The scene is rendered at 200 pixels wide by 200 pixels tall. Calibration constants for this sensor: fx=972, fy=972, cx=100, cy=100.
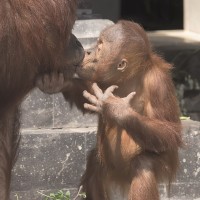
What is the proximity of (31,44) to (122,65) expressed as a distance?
105 cm

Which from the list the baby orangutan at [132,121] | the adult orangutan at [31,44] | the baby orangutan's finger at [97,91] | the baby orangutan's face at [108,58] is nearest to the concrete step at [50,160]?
the baby orangutan at [132,121]

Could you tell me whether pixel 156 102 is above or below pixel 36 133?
above

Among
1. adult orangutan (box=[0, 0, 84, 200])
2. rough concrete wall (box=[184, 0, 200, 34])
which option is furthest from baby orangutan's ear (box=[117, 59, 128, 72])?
rough concrete wall (box=[184, 0, 200, 34])

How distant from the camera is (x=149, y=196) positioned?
15.5ft

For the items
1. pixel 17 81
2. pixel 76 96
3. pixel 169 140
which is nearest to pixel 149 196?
pixel 169 140

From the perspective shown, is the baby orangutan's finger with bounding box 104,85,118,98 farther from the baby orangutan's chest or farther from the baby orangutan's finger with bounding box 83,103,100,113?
the baby orangutan's chest

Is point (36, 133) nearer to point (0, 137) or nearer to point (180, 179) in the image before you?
point (180, 179)

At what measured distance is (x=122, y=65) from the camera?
16.1 feet

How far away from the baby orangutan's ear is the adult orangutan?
0.77 meters

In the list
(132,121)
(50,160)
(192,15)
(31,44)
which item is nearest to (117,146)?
(132,121)

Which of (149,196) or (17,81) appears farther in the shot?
(149,196)

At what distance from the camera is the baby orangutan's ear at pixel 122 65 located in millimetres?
4898

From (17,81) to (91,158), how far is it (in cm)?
124

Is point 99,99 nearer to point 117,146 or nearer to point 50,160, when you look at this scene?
point 117,146
